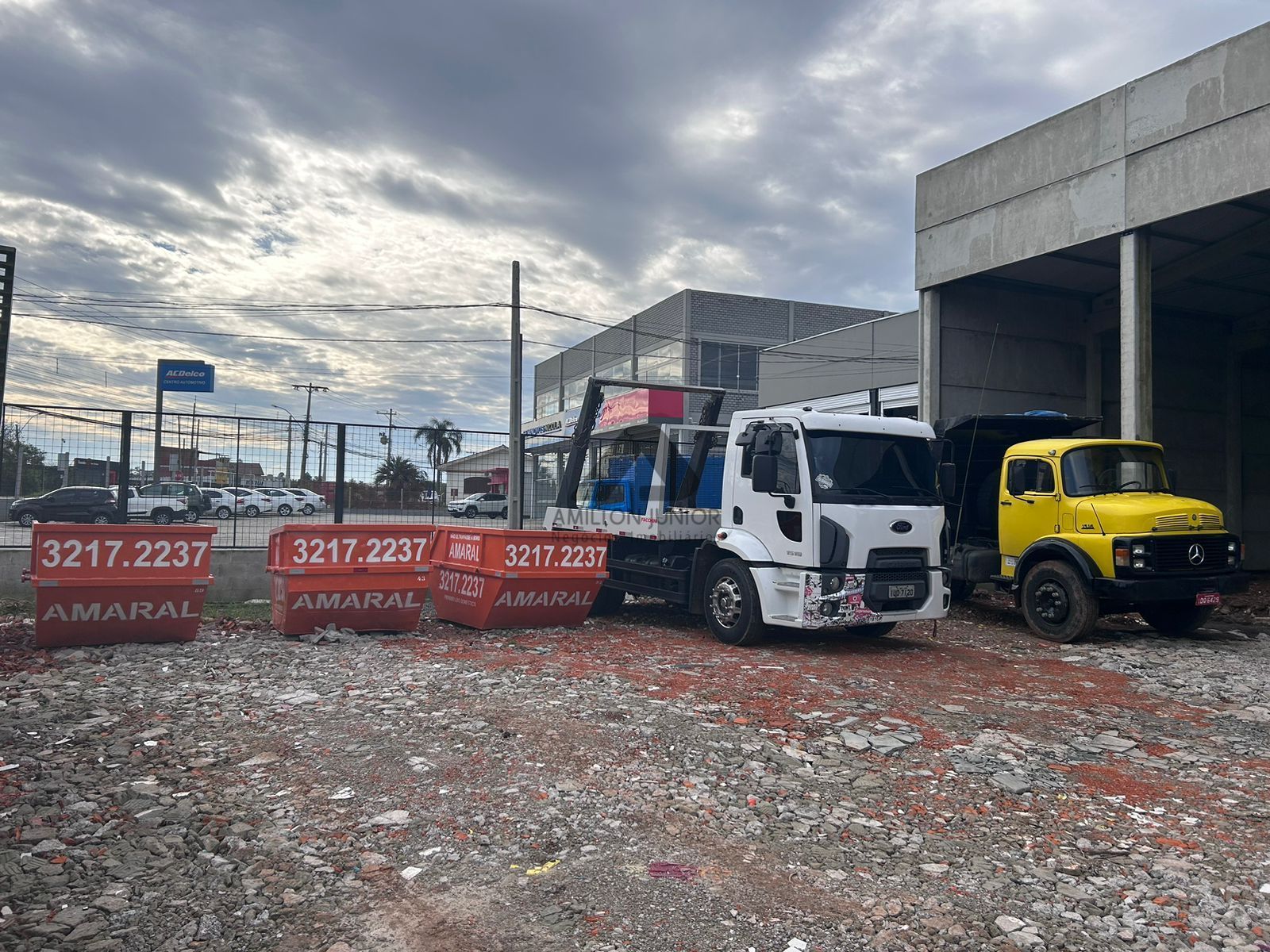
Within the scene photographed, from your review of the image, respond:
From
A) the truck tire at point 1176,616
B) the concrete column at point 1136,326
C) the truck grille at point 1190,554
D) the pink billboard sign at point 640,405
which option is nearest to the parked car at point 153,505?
the pink billboard sign at point 640,405

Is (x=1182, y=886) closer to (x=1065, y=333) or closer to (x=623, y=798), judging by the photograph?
(x=623, y=798)

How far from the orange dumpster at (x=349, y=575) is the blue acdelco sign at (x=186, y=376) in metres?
26.8

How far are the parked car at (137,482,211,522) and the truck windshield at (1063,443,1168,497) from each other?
38.7ft

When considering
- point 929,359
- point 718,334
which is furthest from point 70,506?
point 718,334

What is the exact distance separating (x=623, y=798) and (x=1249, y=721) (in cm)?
531

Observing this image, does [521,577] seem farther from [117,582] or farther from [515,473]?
[515,473]

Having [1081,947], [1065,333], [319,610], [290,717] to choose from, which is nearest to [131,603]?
[319,610]

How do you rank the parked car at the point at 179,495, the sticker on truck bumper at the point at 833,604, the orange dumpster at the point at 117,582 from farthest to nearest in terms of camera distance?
the parked car at the point at 179,495 < the sticker on truck bumper at the point at 833,604 < the orange dumpster at the point at 117,582

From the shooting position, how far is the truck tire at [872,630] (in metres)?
10.3

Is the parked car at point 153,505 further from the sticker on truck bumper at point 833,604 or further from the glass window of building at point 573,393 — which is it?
the glass window of building at point 573,393

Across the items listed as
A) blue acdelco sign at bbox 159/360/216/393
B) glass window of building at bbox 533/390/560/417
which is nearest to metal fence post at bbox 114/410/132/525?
blue acdelco sign at bbox 159/360/216/393

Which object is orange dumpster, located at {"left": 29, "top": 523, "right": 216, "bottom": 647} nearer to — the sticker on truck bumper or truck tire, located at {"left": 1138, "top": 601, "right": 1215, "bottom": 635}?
the sticker on truck bumper

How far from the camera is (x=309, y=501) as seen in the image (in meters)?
13.6

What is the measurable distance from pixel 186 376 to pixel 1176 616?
33.2 meters
